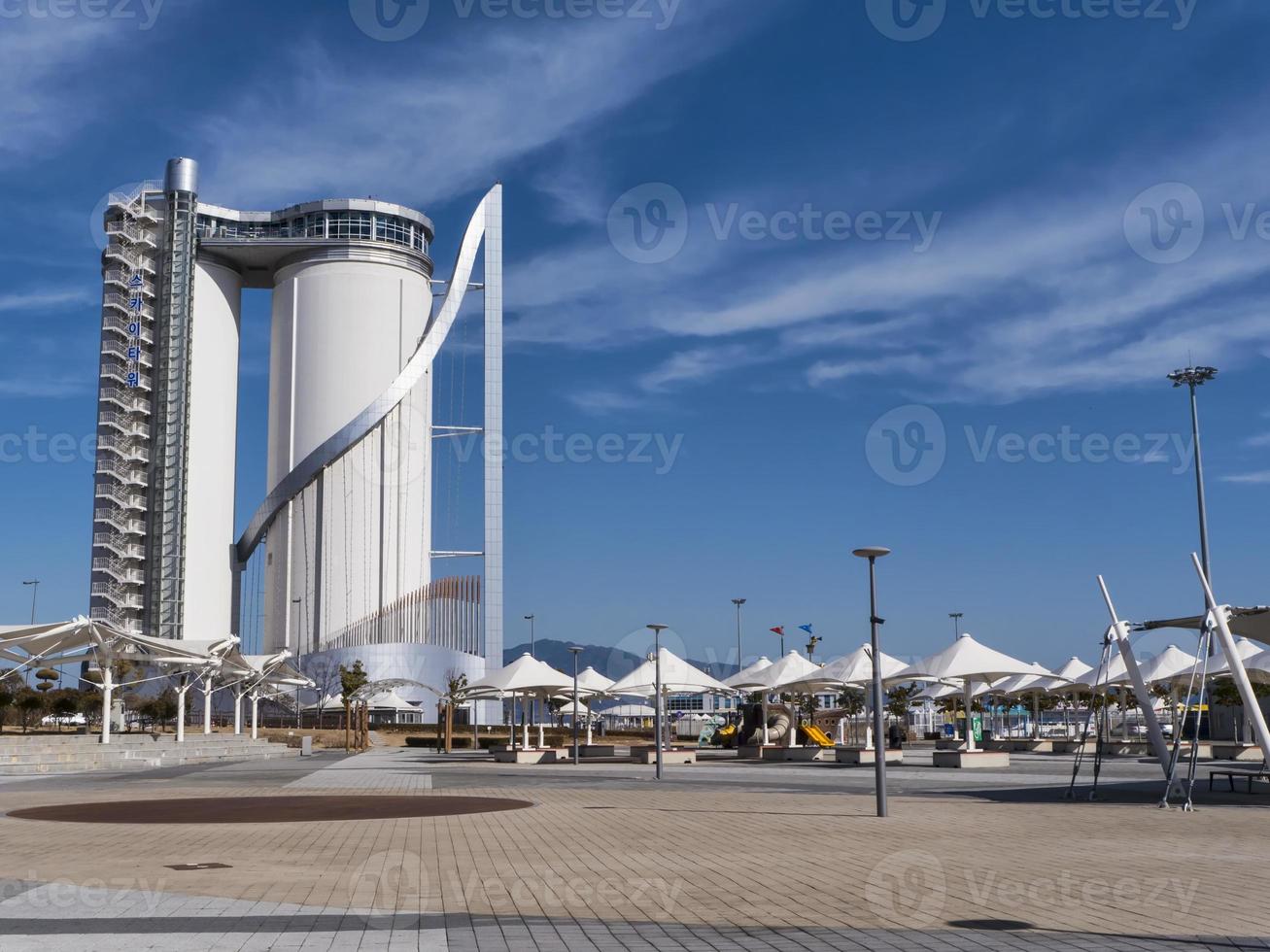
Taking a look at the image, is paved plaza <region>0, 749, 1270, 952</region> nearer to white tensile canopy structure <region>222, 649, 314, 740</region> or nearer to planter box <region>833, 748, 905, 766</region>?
planter box <region>833, 748, 905, 766</region>

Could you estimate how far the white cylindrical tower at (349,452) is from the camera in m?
89.8

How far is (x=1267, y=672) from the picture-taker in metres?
34.0

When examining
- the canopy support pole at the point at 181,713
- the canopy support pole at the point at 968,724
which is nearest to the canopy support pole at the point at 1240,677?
the canopy support pole at the point at 968,724

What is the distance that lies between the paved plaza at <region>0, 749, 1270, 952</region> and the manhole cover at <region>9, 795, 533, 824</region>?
81 cm

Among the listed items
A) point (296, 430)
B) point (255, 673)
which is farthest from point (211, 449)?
point (255, 673)

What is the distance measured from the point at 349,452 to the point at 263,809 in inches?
2844

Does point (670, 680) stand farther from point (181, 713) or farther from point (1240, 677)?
point (1240, 677)

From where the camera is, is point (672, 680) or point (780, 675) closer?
point (672, 680)

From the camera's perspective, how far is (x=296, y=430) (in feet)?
303

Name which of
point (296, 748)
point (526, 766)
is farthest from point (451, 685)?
point (526, 766)

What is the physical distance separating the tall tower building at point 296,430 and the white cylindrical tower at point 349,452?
5.0 inches

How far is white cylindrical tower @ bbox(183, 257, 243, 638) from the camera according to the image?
290ft

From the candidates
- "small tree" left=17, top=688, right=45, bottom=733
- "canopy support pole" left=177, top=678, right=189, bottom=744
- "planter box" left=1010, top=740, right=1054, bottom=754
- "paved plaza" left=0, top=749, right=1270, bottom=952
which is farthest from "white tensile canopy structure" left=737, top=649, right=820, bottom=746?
"small tree" left=17, top=688, right=45, bottom=733

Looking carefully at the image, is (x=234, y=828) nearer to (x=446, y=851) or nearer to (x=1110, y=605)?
(x=446, y=851)
